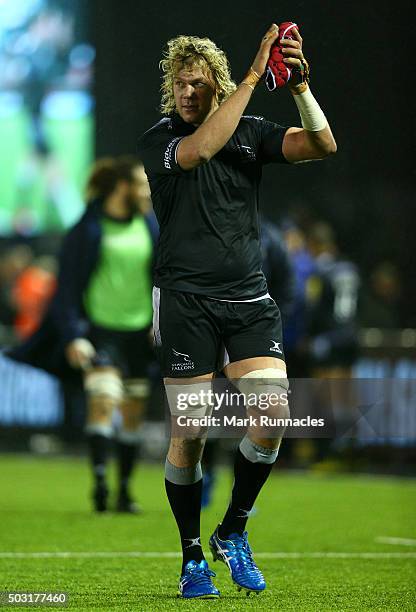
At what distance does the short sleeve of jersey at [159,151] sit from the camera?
18.6 ft

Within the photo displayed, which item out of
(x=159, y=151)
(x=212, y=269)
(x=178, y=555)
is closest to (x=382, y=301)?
(x=178, y=555)

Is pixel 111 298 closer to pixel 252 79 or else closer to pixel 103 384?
pixel 103 384

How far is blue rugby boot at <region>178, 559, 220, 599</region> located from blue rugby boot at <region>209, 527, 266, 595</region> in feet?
0.34

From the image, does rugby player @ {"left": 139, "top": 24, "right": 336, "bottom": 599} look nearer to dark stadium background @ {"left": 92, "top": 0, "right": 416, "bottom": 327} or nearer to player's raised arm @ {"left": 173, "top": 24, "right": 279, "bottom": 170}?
player's raised arm @ {"left": 173, "top": 24, "right": 279, "bottom": 170}

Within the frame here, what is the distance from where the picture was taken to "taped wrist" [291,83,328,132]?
567 cm

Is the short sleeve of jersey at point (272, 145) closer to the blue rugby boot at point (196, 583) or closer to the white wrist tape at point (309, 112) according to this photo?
the white wrist tape at point (309, 112)

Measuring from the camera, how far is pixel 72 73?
1747 cm

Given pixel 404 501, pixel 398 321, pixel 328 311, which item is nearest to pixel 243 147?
pixel 404 501

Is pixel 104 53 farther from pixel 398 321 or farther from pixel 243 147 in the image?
pixel 398 321

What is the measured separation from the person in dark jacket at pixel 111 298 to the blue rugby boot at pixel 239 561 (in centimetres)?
361

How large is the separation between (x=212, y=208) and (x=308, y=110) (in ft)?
1.84

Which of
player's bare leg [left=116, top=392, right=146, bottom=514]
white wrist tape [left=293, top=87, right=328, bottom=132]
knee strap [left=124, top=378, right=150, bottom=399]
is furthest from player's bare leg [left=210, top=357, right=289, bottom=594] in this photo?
knee strap [left=124, top=378, right=150, bottom=399]

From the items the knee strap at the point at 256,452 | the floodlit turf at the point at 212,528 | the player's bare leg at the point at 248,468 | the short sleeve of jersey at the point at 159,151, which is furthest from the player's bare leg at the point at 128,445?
the short sleeve of jersey at the point at 159,151

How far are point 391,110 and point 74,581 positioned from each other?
3323 millimetres
